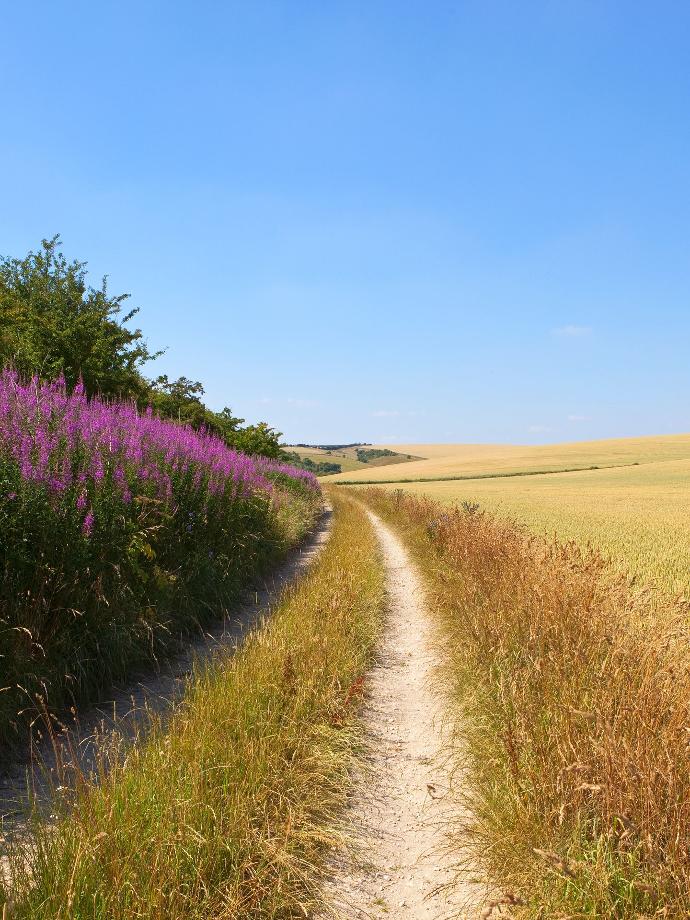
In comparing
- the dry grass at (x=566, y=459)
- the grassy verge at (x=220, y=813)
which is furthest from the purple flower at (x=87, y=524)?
the dry grass at (x=566, y=459)

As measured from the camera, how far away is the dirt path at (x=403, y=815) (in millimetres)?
2842

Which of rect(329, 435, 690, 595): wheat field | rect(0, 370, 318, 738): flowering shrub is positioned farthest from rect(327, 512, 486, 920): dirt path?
rect(329, 435, 690, 595): wheat field

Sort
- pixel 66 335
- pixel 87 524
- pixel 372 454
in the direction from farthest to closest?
pixel 372 454 → pixel 66 335 → pixel 87 524

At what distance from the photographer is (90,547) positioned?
538 cm

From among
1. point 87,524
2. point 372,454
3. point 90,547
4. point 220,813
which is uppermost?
point 372,454

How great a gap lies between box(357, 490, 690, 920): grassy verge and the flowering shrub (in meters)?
2.93

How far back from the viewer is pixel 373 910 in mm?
2781

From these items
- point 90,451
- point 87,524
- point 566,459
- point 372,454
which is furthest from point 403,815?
point 372,454

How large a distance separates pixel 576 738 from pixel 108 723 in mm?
3690

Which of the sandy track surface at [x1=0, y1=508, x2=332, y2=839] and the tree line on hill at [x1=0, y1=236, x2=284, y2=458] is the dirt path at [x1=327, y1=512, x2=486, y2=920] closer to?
the sandy track surface at [x1=0, y1=508, x2=332, y2=839]

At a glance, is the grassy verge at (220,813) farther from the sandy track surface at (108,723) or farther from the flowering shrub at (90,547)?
the flowering shrub at (90,547)

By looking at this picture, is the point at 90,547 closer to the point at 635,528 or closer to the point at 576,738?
the point at 576,738

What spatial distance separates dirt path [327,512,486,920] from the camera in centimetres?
284

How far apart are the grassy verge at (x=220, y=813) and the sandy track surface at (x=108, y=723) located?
27 cm
